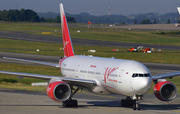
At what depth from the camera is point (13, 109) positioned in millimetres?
30719

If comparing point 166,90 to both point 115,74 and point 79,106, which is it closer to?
point 115,74

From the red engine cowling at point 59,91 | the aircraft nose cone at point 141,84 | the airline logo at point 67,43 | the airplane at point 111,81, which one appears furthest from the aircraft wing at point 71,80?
the airline logo at point 67,43

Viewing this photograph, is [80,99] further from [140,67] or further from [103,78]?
[140,67]

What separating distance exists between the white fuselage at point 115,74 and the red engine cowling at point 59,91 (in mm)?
3234

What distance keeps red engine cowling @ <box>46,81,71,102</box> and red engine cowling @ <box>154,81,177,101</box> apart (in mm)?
8667

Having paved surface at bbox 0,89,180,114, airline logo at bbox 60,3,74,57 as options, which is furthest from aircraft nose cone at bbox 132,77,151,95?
airline logo at bbox 60,3,74,57

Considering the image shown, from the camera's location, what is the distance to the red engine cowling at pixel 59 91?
100 ft

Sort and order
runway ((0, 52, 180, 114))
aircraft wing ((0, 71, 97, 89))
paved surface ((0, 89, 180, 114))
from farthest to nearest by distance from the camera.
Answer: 1. aircraft wing ((0, 71, 97, 89))
2. runway ((0, 52, 180, 114))
3. paved surface ((0, 89, 180, 114))

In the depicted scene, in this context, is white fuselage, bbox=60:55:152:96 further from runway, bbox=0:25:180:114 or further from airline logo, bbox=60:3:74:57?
airline logo, bbox=60:3:74:57

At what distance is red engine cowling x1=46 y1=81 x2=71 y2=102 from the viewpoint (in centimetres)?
3052

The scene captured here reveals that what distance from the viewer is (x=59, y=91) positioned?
102 feet

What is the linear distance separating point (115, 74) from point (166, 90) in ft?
18.5

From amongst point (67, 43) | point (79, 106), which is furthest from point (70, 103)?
point (67, 43)

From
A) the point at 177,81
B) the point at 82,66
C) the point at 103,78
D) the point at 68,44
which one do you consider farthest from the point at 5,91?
the point at 177,81
